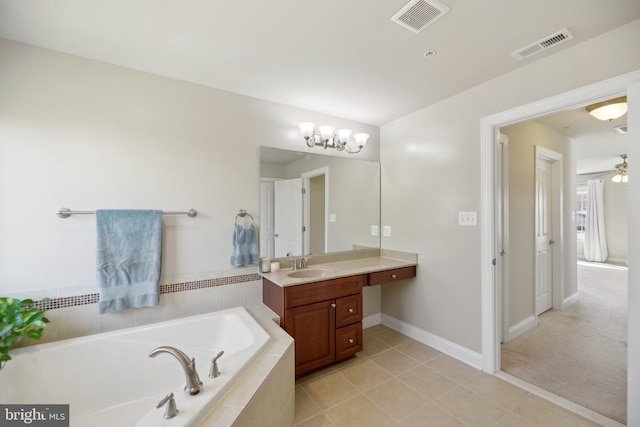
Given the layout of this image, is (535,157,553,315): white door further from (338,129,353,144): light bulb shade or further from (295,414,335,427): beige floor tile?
(295,414,335,427): beige floor tile

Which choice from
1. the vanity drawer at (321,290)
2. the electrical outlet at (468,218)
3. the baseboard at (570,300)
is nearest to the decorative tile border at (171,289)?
the vanity drawer at (321,290)

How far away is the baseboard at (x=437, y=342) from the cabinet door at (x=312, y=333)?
1.07 m

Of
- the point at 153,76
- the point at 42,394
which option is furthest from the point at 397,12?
the point at 42,394

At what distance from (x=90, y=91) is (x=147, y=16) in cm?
77

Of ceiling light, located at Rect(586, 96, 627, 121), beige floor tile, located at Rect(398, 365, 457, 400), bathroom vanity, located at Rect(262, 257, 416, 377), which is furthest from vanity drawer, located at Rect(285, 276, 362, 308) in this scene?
ceiling light, located at Rect(586, 96, 627, 121)

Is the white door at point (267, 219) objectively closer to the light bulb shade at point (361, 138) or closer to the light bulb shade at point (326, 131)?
the light bulb shade at point (326, 131)

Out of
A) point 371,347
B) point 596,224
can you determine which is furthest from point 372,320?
point 596,224

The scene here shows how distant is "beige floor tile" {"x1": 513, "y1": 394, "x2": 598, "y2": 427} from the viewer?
1.60m

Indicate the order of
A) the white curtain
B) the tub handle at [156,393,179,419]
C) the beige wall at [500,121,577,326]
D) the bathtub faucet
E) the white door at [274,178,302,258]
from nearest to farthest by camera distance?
1. the tub handle at [156,393,179,419]
2. the bathtub faucet
3. the white door at [274,178,302,258]
4. the beige wall at [500,121,577,326]
5. the white curtain

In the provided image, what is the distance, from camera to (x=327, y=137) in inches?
103

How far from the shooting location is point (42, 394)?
4.57ft

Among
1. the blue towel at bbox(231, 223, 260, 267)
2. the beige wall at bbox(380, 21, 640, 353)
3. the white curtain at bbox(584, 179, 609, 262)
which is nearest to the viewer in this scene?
the beige wall at bbox(380, 21, 640, 353)

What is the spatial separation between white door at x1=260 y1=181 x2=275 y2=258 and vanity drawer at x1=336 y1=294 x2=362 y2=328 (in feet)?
2.56

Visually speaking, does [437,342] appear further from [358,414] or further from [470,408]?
[358,414]
